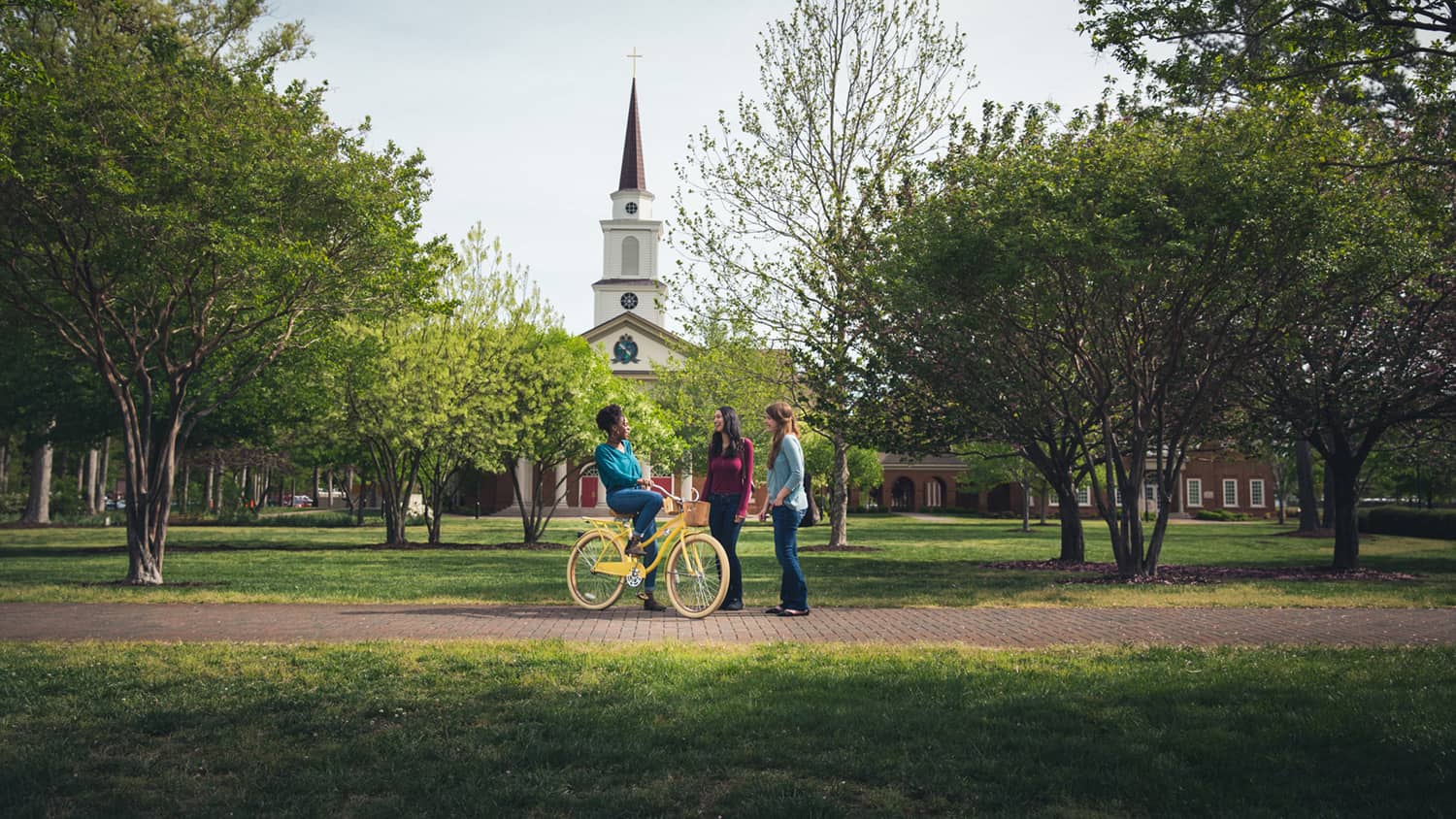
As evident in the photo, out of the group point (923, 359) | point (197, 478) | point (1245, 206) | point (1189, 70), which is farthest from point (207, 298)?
point (197, 478)

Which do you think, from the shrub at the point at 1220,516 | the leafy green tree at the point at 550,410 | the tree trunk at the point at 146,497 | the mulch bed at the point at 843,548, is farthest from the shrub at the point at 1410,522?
the tree trunk at the point at 146,497

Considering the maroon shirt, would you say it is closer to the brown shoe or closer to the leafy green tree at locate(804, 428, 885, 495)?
the brown shoe

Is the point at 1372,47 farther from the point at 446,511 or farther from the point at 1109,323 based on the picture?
the point at 446,511

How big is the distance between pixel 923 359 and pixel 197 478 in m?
57.5

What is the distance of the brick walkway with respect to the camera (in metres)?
8.44

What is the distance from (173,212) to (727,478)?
24.4 feet

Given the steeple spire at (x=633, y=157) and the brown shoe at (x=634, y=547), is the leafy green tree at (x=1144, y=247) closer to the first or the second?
the brown shoe at (x=634, y=547)

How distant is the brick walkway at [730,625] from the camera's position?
27.7 feet

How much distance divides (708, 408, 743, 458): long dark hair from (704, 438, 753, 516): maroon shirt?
31mm

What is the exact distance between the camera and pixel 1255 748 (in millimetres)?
4891

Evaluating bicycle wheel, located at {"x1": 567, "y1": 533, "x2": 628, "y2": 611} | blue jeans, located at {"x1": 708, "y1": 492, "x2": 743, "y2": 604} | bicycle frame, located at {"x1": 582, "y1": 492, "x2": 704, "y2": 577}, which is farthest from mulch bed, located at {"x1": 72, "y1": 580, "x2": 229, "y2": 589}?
blue jeans, located at {"x1": 708, "y1": 492, "x2": 743, "y2": 604}

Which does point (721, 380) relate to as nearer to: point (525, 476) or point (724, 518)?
point (724, 518)

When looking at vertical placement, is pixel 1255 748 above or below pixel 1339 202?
below

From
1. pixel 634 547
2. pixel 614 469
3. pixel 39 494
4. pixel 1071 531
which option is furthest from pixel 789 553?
pixel 39 494
